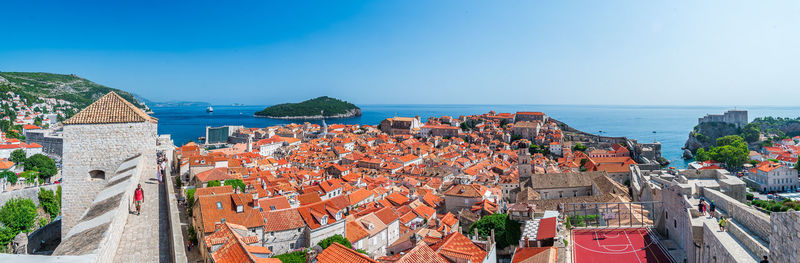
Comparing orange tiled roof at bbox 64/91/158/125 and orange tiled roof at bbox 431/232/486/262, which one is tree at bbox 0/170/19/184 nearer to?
orange tiled roof at bbox 64/91/158/125

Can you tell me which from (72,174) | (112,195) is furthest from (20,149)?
(112,195)

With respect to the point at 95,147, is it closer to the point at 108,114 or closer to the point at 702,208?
the point at 108,114

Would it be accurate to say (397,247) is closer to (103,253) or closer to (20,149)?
(103,253)

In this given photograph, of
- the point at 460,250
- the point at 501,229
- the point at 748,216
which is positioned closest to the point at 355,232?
the point at 501,229

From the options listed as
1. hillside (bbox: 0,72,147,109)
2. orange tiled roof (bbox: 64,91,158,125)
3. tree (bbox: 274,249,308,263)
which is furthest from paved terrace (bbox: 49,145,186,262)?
hillside (bbox: 0,72,147,109)

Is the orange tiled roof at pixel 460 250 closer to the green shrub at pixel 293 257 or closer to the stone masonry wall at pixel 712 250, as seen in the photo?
the stone masonry wall at pixel 712 250
